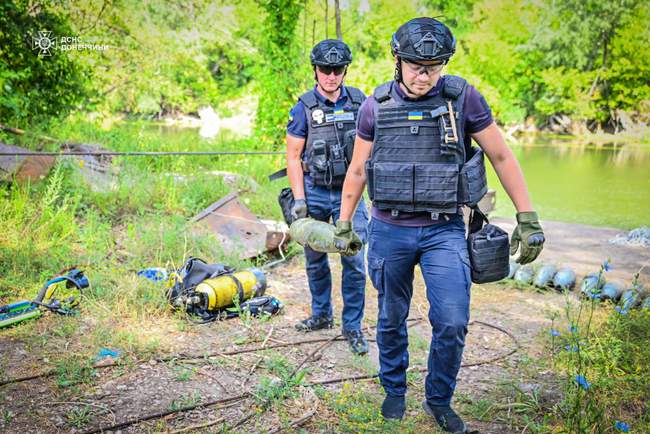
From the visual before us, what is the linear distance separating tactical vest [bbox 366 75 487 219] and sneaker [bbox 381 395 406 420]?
0.97 metres

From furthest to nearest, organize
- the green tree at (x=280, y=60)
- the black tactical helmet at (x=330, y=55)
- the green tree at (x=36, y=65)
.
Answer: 1. the green tree at (x=280, y=60)
2. the green tree at (x=36, y=65)
3. the black tactical helmet at (x=330, y=55)

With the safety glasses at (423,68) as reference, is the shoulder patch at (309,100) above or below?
below

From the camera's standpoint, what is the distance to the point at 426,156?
108 inches

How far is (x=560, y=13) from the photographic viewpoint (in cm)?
2759

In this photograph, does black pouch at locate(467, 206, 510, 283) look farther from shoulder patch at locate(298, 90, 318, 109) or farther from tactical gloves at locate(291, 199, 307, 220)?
shoulder patch at locate(298, 90, 318, 109)

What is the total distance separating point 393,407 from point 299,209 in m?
1.50

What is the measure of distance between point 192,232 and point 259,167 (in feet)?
10.8

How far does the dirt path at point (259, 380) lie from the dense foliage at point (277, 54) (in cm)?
476

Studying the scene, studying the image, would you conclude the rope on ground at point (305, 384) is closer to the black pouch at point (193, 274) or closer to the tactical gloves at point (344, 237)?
the tactical gloves at point (344, 237)

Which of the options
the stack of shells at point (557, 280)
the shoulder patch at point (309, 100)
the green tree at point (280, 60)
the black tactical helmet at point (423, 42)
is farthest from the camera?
the green tree at point (280, 60)

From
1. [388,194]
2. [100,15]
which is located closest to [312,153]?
[388,194]

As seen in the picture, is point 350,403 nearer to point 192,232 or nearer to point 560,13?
point 192,232

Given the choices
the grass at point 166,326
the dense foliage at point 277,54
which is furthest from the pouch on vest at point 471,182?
the dense foliage at point 277,54

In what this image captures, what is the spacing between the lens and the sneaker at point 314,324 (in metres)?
4.30
